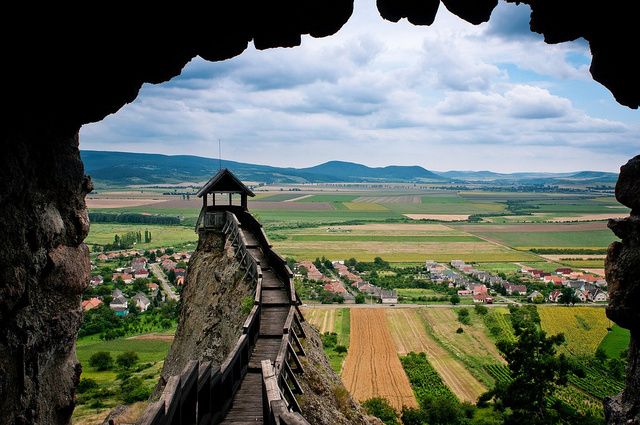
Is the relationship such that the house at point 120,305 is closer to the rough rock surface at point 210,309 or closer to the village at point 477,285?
the village at point 477,285

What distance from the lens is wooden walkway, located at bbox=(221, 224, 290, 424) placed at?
25.9ft

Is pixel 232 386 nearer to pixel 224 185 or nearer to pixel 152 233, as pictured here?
pixel 224 185

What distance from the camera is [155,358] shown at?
4156 centimetres

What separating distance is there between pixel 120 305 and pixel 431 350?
1458 inches

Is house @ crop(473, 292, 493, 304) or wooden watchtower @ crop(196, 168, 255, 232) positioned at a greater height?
wooden watchtower @ crop(196, 168, 255, 232)

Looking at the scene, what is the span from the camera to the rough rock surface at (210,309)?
12.9 m

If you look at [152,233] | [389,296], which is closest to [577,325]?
[389,296]

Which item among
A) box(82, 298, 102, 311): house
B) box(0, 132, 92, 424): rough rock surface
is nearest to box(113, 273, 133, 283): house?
box(82, 298, 102, 311): house

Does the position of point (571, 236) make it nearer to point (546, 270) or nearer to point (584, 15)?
point (546, 270)

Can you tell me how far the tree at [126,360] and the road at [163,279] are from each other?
2297 centimetres

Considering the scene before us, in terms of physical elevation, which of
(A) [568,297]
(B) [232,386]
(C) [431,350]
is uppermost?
(B) [232,386]

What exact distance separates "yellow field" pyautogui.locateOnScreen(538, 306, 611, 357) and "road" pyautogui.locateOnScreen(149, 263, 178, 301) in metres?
44.6

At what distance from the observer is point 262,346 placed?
35.5 ft

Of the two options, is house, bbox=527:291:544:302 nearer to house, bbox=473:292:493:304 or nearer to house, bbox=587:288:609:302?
house, bbox=473:292:493:304
